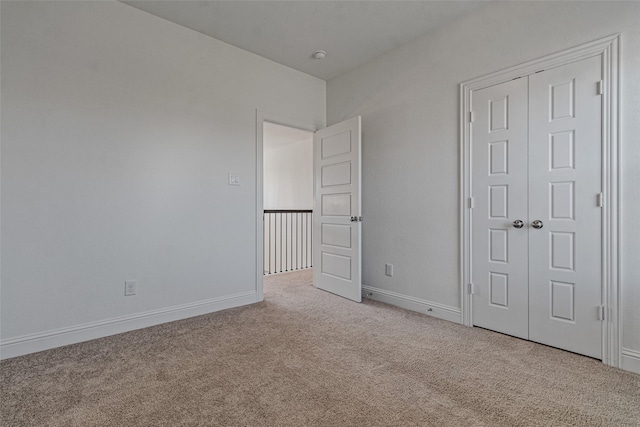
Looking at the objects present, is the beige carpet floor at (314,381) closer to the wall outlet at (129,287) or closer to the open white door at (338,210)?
the wall outlet at (129,287)

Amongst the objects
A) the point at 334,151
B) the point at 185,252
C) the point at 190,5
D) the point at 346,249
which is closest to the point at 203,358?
the point at 185,252

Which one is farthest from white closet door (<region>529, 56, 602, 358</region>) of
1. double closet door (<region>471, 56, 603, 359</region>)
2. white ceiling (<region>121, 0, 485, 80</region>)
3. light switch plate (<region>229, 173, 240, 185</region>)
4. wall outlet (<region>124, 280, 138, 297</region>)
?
wall outlet (<region>124, 280, 138, 297</region>)

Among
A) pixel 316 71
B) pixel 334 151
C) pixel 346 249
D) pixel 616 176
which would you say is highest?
pixel 316 71

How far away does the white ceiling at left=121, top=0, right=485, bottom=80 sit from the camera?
8.37 feet

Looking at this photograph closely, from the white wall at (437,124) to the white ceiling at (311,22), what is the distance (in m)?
0.21

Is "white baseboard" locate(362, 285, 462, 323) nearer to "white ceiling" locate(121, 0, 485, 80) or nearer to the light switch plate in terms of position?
the light switch plate

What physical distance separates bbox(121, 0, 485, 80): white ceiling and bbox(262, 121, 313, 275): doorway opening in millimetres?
2414

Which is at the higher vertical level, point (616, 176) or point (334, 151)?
point (334, 151)

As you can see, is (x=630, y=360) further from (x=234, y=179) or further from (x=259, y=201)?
(x=234, y=179)

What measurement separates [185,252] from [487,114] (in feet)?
9.59

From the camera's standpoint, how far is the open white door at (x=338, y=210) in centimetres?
337

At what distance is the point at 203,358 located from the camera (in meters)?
2.08

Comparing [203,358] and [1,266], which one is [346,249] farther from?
[1,266]

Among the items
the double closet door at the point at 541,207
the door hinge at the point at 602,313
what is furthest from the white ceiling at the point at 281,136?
the door hinge at the point at 602,313
